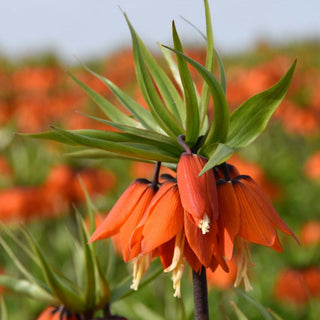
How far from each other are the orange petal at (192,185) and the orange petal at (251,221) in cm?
5

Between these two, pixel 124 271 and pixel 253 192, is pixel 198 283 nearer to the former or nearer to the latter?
pixel 253 192

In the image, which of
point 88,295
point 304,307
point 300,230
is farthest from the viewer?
point 300,230

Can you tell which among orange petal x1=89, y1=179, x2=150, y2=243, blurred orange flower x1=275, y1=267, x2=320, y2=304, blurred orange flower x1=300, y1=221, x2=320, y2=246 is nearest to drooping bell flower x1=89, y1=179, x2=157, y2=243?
orange petal x1=89, y1=179, x2=150, y2=243

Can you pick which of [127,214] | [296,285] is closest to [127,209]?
[127,214]

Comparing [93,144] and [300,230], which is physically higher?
[93,144]

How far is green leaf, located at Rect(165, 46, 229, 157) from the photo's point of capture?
0.65 metres

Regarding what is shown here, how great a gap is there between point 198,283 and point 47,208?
2255 millimetres

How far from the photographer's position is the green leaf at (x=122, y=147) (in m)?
0.67

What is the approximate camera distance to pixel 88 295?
0.87 metres

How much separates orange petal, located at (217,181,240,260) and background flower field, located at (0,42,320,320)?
0.31ft

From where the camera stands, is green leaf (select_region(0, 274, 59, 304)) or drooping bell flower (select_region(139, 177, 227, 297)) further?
green leaf (select_region(0, 274, 59, 304))

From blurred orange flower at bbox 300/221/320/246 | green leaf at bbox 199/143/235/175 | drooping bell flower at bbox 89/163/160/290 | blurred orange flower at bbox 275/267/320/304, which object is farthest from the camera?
blurred orange flower at bbox 300/221/320/246

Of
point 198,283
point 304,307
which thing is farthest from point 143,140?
point 304,307

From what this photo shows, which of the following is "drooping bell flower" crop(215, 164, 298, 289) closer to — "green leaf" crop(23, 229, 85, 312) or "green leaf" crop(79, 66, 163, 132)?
"green leaf" crop(79, 66, 163, 132)
